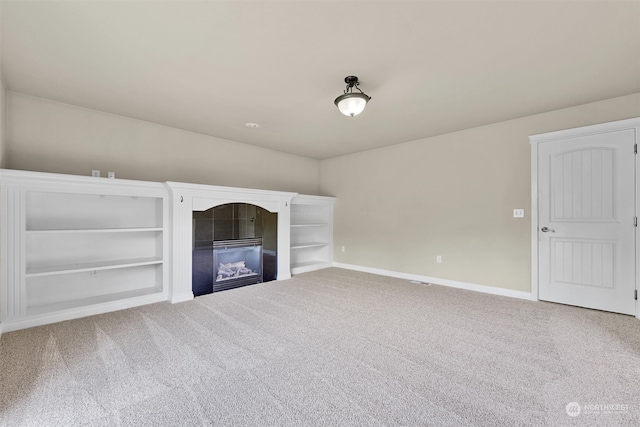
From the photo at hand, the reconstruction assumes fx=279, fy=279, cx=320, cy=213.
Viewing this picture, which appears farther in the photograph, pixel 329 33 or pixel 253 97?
pixel 253 97

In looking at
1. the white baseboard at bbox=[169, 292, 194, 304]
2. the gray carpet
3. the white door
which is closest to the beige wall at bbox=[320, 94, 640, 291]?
the white door

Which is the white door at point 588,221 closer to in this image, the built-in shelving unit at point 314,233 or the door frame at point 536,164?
the door frame at point 536,164

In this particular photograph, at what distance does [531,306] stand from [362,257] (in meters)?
2.76

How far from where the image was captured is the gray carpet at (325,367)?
1.56 m

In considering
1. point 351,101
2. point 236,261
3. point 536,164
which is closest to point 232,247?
point 236,261

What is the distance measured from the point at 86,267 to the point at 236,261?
1797mm

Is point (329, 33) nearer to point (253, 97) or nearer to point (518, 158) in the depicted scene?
point (253, 97)

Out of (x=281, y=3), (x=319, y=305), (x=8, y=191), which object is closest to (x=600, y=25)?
(x=281, y=3)

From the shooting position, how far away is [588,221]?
3271 millimetres

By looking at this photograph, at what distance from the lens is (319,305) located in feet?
11.2

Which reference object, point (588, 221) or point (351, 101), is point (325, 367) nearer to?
point (351, 101)

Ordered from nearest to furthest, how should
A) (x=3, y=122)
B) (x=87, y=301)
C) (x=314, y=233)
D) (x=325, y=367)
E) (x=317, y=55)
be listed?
(x=325, y=367), (x=317, y=55), (x=3, y=122), (x=87, y=301), (x=314, y=233)

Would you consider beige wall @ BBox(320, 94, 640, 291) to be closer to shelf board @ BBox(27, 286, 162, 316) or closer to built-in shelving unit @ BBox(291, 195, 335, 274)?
built-in shelving unit @ BBox(291, 195, 335, 274)

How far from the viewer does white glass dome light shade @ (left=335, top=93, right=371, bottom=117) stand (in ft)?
8.41
